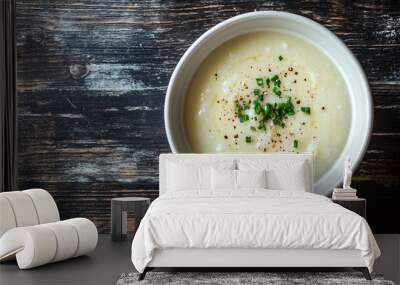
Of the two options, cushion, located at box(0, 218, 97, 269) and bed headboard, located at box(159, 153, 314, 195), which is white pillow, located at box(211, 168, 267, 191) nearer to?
bed headboard, located at box(159, 153, 314, 195)

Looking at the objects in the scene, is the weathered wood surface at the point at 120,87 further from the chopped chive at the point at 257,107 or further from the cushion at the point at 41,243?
the cushion at the point at 41,243

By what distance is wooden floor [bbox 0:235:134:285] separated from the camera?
178 inches

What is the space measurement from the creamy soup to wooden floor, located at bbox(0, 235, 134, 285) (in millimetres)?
1796

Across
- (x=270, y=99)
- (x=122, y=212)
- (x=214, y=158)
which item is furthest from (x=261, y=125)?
(x=122, y=212)

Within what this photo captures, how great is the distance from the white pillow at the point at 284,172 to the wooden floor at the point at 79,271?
1.48 meters

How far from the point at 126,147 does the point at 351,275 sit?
280 centimetres

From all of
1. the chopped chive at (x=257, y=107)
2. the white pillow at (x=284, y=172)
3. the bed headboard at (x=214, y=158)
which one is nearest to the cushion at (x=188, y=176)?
the bed headboard at (x=214, y=158)

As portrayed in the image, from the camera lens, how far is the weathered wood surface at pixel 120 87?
6613 mm

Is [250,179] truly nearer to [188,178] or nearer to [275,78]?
[188,178]

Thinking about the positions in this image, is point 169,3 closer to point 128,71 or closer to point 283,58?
point 128,71

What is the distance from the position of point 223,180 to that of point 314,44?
1.75 m

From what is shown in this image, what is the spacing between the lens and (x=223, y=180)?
20.0 ft

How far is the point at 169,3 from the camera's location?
6.64 meters

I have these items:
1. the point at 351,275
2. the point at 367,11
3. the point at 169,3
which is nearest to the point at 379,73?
the point at 367,11
